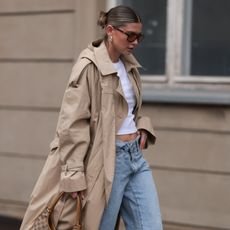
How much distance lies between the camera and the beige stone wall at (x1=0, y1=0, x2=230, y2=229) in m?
4.25

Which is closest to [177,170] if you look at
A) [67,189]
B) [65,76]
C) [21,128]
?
[65,76]

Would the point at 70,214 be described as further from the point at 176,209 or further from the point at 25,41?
the point at 25,41

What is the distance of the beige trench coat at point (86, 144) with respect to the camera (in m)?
2.26

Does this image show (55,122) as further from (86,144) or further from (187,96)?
(86,144)

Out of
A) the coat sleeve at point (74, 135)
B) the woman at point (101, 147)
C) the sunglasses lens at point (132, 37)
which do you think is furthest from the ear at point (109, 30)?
the coat sleeve at point (74, 135)

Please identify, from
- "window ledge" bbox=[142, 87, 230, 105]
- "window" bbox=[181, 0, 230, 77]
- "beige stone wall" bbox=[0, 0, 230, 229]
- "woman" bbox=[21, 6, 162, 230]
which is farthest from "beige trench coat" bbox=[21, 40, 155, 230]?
"window" bbox=[181, 0, 230, 77]

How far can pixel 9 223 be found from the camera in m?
4.79

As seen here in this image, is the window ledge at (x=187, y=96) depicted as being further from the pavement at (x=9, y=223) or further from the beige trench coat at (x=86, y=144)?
the pavement at (x=9, y=223)

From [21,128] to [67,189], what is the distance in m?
2.89

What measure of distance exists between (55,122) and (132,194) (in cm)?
248

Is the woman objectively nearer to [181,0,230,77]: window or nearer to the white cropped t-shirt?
the white cropped t-shirt

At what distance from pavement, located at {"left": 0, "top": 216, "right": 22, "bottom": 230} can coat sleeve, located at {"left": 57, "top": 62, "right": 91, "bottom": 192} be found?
2729mm

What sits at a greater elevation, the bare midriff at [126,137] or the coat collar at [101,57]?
the coat collar at [101,57]

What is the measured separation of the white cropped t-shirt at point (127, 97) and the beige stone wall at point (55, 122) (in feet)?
6.14
